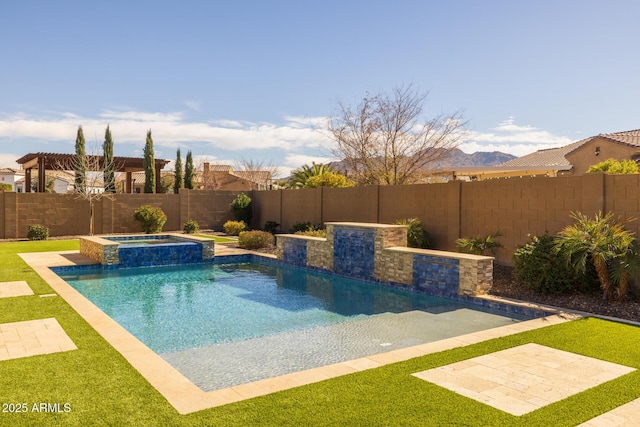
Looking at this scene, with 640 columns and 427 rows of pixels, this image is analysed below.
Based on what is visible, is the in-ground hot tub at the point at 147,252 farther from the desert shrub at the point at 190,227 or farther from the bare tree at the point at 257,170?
the bare tree at the point at 257,170

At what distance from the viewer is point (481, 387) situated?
178 inches

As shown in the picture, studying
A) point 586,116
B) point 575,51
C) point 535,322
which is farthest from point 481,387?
point 586,116

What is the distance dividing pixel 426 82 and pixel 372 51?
625 cm

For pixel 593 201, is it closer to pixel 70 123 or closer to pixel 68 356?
pixel 68 356

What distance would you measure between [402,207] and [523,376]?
33.9 ft

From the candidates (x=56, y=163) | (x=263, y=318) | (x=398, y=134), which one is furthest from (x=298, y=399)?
(x=56, y=163)

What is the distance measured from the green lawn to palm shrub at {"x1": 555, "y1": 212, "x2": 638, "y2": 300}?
8.73 ft

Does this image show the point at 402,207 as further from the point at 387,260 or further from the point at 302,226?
the point at 302,226

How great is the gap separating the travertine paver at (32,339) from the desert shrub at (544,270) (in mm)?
7556

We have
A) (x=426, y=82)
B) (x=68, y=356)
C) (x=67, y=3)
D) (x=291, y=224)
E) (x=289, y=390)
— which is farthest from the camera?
(x=426, y=82)

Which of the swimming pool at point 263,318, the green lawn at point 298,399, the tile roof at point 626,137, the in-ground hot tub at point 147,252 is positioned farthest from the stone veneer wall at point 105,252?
the tile roof at point 626,137

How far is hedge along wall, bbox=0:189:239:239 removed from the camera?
2072cm

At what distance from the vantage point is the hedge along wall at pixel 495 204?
968 centimetres

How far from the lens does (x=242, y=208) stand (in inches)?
958
